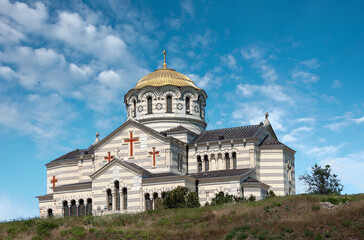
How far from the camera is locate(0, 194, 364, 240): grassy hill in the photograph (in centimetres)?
3491

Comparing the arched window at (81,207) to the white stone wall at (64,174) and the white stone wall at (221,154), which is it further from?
the white stone wall at (221,154)

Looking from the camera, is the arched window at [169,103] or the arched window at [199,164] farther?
the arched window at [169,103]

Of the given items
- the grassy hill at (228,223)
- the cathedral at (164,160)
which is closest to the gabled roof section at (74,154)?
the cathedral at (164,160)

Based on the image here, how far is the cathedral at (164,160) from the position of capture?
52.1m

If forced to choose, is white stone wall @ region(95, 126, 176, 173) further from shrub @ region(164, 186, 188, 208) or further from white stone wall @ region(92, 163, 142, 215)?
shrub @ region(164, 186, 188, 208)

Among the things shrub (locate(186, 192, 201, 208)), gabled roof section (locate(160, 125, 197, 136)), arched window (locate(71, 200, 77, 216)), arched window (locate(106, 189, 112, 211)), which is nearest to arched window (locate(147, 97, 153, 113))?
gabled roof section (locate(160, 125, 197, 136))

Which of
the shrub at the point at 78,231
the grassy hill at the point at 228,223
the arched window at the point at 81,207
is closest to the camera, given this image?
the grassy hill at the point at 228,223

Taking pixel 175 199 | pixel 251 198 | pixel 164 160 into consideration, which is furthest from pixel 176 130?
pixel 251 198

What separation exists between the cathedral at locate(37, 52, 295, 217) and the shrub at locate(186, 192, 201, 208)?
2.32 metres

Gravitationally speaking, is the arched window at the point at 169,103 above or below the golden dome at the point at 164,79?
below

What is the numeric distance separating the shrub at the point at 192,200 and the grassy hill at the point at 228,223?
4.52 metres

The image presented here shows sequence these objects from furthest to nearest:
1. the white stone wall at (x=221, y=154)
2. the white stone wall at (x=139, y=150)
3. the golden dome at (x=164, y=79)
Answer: the golden dome at (x=164, y=79), the white stone wall at (x=221, y=154), the white stone wall at (x=139, y=150)

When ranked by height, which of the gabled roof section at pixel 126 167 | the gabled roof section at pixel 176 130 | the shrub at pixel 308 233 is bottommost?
the shrub at pixel 308 233

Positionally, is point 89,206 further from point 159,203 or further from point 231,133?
point 231,133
